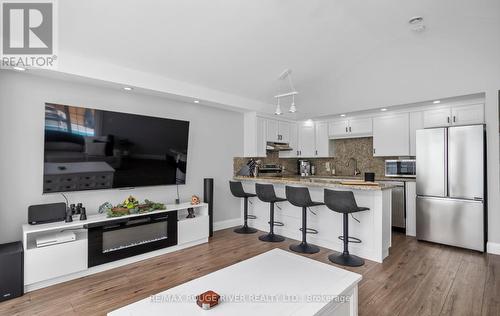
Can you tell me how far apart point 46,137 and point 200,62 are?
217 cm

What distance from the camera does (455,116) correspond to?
4.31 metres

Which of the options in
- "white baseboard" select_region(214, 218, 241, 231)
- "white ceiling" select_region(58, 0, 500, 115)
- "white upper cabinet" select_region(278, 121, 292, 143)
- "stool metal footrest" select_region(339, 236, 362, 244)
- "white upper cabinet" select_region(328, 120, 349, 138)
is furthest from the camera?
"white upper cabinet" select_region(278, 121, 292, 143)

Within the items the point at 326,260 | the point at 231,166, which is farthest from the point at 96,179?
the point at 326,260

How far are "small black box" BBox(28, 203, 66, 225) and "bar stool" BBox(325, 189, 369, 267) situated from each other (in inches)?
132

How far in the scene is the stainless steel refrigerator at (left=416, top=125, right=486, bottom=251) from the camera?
3.77 m

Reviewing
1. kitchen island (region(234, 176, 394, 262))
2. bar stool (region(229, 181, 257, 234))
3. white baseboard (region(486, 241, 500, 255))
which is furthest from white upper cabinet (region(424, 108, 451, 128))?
bar stool (region(229, 181, 257, 234))

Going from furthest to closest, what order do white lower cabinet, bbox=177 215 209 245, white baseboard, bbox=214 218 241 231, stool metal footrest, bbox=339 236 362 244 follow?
white baseboard, bbox=214 218 241 231
white lower cabinet, bbox=177 215 209 245
stool metal footrest, bbox=339 236 362 244

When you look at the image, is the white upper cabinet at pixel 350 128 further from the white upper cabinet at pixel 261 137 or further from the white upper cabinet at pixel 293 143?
the white upper cabinet at pixel 261 137

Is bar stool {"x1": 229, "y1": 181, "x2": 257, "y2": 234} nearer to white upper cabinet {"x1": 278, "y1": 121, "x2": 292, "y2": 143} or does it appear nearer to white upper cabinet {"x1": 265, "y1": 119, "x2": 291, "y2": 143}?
white upper cabinet {"x1": 265, "y1": 119, "x2": 291, "y2": 143}

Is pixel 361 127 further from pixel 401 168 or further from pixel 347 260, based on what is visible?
pixel 347 260

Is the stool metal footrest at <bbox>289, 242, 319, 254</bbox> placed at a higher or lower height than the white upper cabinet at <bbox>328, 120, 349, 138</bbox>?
lower

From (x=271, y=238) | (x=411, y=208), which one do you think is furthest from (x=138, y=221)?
(x=411, y=208)

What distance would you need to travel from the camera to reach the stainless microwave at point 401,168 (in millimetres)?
4748

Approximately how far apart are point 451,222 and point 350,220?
5.36 feet
